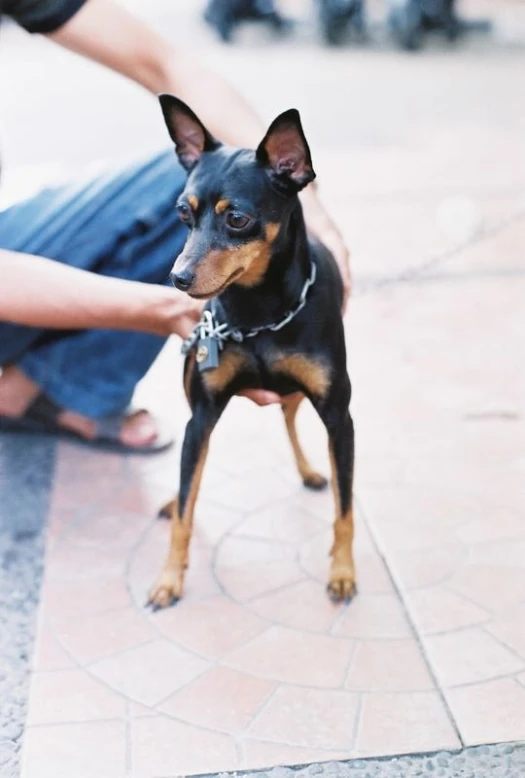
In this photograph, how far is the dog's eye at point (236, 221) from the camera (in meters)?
2.06

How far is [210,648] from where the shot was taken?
92.6 inches

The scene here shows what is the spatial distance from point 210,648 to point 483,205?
3.54 meters

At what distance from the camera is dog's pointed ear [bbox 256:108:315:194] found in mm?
2037

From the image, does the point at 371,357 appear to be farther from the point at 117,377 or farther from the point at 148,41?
the point at 148,41

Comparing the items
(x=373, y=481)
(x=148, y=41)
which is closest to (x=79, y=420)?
(x=373, y=481)

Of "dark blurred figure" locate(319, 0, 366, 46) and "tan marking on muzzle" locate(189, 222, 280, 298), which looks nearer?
"tan marking on muzzle" locate(189, 222, 280, 298)

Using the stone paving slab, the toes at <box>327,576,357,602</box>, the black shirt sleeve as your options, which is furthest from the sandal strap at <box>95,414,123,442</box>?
the stone paving slab

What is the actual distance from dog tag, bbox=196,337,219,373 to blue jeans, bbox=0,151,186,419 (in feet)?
2.44

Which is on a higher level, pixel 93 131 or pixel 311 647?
pixel 311 647

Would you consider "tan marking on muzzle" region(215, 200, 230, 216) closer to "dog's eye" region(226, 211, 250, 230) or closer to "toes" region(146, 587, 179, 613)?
"dog's eye" region(226, 211, 250, 230)

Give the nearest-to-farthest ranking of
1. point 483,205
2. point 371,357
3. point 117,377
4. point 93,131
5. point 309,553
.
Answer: point 309,553 → point 117,377 → point 371,357 → point 483,205 → point 93,131

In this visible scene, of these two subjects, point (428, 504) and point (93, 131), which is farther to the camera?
point (93, 131)

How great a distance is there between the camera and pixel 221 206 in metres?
2.06

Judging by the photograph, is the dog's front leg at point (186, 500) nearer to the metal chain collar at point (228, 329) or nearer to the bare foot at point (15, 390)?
the metal chain collar at point (228, 329)
